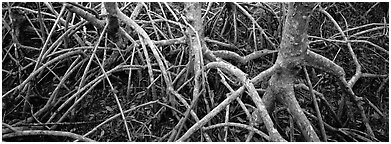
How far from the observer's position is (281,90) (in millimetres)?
1335

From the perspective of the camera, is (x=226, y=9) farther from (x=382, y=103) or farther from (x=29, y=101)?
(x=29, y=101)

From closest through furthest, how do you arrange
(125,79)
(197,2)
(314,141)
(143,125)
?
(314,141) < (143,125) < (197,2) < (125,79)

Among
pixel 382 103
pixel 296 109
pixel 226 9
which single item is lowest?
pixel 382 103

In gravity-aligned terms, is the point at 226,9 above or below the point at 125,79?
above

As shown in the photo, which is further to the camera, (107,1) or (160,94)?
(160,94)

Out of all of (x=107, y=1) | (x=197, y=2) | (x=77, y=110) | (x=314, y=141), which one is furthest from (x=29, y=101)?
(x=314, y=141)

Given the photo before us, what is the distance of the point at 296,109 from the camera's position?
127 centimetres

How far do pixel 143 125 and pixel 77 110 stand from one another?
294 mm

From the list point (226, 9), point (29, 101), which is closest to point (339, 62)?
point (226, 9)

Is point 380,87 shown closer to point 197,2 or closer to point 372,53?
point 372,53

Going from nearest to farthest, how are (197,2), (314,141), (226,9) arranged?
(314,141) < (197,2) < (226,9)

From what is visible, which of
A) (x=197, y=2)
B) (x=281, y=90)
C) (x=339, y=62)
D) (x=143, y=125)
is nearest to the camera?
(x=281, y=90)

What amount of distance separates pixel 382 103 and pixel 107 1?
4.00 feet

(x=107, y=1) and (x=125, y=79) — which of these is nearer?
(x=107, y=1)
